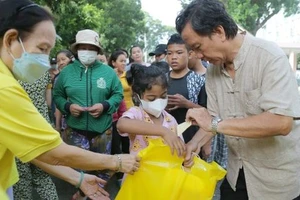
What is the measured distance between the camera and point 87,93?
11.5 ft

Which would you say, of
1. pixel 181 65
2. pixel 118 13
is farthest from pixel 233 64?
pixel 118 13

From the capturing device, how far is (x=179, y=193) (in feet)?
6.11

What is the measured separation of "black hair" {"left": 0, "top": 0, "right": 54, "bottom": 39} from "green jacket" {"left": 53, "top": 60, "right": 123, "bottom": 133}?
2175mm

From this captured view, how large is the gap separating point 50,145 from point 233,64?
3.24 feet

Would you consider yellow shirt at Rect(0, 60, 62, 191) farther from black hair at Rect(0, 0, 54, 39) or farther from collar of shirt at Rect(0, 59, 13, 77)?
black hair at Rect(0, 0, 54, 39)

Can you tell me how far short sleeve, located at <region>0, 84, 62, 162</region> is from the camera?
1166 millimetres

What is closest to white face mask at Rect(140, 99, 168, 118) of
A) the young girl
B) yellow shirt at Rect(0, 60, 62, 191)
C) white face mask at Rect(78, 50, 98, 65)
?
the young girl

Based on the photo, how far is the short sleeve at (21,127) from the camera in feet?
3.83

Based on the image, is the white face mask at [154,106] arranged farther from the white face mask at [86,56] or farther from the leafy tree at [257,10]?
the leafy tree at [257,10]

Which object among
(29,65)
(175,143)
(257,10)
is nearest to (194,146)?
(175,143)

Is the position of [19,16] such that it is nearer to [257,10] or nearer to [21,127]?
[21,127]

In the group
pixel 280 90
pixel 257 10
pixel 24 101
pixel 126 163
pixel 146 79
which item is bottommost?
pixel 257 10

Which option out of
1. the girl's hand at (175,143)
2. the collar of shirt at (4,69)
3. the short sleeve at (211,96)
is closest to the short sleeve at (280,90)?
the short sleeve at (211,96)

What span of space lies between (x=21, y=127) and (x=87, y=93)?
2333 millimetres
